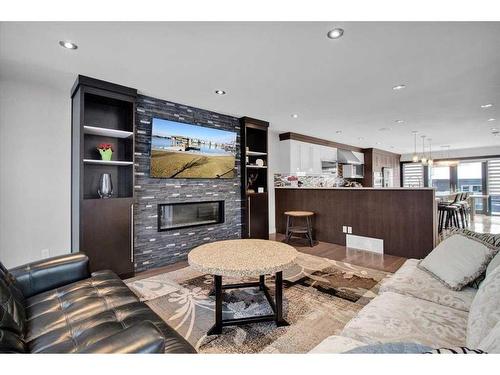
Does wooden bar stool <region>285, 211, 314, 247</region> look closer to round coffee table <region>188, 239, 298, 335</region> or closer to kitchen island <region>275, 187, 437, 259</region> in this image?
kitchen island <region>275, 187, 437, 259</region>

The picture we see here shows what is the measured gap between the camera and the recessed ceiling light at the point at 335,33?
1812mm

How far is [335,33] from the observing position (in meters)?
1.85

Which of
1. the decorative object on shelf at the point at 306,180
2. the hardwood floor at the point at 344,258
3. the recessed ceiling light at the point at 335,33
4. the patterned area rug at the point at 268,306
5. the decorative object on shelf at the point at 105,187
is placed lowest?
the patterned area rug at the point at 268,306

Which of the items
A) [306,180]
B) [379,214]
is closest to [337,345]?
[379,214]

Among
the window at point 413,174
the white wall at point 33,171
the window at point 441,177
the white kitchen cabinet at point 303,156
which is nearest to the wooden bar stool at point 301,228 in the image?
the white kitchen cabinet at point 303,156

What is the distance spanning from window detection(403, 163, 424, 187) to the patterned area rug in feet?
26.6

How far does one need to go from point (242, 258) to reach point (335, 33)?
1917 mm

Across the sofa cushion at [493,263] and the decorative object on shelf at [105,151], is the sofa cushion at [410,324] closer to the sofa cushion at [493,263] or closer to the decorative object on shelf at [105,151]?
the sofa cushion at [493,263]

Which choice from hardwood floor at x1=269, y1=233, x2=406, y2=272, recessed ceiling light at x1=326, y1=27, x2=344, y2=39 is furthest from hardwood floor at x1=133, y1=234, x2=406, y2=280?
recessed ceiling light at x1=326, y1=27, x2=344, y2=39

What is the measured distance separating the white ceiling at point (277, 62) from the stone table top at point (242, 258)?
69.6 inches

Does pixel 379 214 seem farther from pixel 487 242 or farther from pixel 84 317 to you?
pixel 84 317

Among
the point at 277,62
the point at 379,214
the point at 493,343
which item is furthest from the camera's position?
the point at 379,214

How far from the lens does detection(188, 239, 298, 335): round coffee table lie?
1668 millimetres
